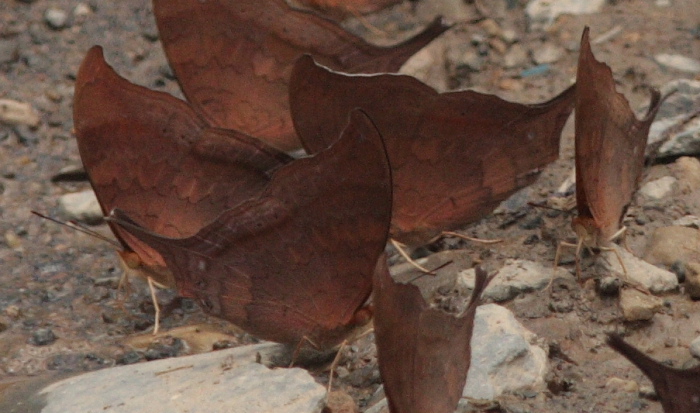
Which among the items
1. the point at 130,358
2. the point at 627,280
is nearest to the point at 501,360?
the point at 627,280

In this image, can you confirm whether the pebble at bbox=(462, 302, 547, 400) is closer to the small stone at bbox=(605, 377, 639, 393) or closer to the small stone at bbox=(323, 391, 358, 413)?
the small stone at bbox=(605, 377, 639, 393)

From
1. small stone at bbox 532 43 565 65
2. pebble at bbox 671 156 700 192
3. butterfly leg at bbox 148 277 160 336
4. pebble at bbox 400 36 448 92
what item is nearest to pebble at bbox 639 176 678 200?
pebble at bbox 671 156 700 192

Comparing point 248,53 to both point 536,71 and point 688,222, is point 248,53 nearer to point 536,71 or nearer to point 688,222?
point 536,71

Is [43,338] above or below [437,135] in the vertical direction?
below

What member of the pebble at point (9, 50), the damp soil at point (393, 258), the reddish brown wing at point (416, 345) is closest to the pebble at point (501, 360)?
the damp soil at point (393, 258)

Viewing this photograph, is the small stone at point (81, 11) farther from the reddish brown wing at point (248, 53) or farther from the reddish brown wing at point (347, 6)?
the reddish brown wing at point (248, 53)

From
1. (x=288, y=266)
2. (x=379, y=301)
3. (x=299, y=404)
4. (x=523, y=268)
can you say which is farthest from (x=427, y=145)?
(x=379, y=301)
